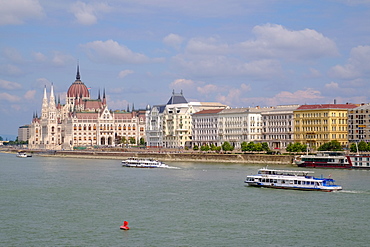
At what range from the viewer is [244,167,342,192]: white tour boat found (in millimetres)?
61312

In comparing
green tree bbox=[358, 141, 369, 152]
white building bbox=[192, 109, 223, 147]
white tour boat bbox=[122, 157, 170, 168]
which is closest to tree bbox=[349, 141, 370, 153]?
green tree bbox=[358, 141, 369, 152]

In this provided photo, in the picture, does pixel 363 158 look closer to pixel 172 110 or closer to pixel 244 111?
pixel 244 111

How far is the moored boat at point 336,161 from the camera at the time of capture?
8850 centimetres

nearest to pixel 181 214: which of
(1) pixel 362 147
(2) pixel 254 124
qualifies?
(1) pixel 362 147

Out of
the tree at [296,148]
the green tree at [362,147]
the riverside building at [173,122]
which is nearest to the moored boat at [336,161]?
the green tree at [362,147]

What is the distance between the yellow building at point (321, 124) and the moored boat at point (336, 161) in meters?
24.3

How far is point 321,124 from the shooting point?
12038 cm

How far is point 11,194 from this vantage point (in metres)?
59.4

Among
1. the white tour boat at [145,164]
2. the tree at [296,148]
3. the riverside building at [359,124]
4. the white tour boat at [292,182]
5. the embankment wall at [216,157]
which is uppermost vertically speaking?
the riverside building at [359,124]

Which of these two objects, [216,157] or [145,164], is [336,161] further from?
[216,157]

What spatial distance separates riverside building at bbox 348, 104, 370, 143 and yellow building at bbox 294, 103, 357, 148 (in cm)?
119

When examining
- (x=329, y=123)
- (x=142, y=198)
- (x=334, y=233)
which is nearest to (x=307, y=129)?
(x=329, y=123)

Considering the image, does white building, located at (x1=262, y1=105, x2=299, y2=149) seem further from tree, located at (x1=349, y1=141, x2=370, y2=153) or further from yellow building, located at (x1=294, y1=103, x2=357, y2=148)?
tree, located at (x1=349, y1=141, x2=370, y2=153)

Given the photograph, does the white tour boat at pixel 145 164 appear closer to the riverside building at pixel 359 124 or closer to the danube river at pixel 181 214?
the danube river at pixel 181 214
